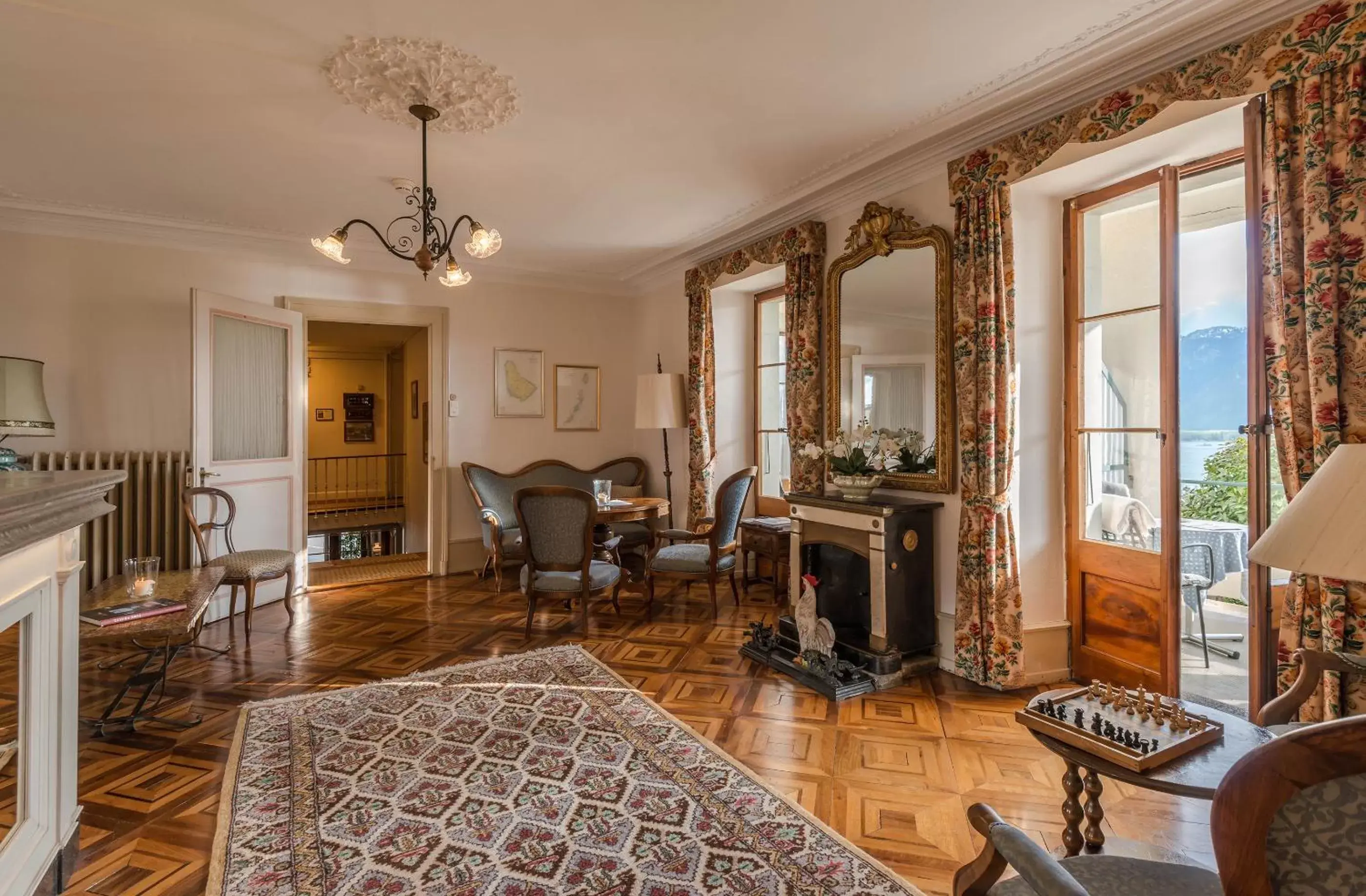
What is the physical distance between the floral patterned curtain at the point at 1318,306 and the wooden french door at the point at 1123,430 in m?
0.65

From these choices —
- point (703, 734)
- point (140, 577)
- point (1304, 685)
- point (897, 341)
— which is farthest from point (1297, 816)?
point (140, 577)

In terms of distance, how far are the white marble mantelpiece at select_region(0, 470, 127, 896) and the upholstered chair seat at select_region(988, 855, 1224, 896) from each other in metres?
1.99

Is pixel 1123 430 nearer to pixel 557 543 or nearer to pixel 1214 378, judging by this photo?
pixel 1214 378

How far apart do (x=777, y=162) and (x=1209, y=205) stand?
6.42 ft

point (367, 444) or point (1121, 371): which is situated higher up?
point (1121, 371)

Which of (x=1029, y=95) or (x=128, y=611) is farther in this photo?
(x=1029, y=95)

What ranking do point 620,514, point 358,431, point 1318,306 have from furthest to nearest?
point 358,431 < point 620,514 < point 1318,306

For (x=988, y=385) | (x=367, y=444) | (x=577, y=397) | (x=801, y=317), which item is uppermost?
(x=801, y=317)

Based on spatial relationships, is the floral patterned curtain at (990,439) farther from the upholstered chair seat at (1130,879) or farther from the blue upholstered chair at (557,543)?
the blue upholstered chair at (557,543)

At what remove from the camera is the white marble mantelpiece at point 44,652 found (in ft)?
4.67

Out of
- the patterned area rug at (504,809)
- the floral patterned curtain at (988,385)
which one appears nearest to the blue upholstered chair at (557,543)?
the patterned area rug at (504,809)

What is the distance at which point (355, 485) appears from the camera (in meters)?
10.3

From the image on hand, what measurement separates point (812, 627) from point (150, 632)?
9.20 ft

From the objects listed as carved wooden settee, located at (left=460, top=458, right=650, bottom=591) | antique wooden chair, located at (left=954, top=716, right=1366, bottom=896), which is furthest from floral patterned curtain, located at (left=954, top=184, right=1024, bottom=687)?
carved wooden settee, located at (left=460, top=458, right=650, bottom=591)
